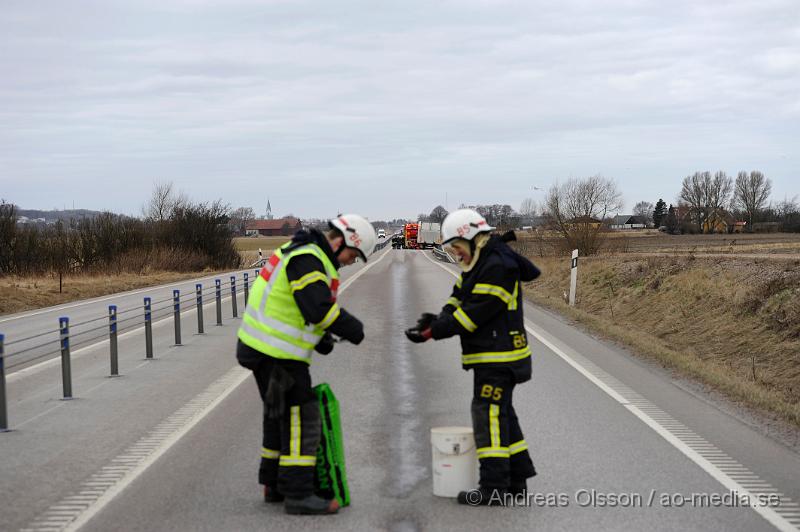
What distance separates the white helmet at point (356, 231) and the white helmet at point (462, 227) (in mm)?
520

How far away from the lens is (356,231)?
607cm

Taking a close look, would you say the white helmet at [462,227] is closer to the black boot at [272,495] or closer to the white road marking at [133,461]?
the black boot at [272,495]

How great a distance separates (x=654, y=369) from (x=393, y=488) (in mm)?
7377

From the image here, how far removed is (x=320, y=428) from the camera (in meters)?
6.02

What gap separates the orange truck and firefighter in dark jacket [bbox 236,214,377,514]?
92.7m

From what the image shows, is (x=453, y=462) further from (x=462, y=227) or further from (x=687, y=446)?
(x=687, y=446)

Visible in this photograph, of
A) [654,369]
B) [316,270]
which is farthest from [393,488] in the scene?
[654,369]

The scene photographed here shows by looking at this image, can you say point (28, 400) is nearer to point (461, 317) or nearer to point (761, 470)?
point (461, 317)

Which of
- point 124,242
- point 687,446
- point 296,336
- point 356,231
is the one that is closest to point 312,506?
point 296,336

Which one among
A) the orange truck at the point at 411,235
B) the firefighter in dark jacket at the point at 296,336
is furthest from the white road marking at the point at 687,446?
the orange truck at the point at 411,235

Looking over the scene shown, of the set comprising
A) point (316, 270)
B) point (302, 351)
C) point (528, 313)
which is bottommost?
point (528, 313)

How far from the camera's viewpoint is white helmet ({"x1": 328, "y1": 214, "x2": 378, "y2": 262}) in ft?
19.9

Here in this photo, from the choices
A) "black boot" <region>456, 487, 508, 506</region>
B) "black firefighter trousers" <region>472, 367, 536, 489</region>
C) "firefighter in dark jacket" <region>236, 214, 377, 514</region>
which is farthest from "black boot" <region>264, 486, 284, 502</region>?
"black firefighter trousers" <region>472, 367, 536, 489</region>

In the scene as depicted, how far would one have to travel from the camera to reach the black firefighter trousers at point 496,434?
6055mm
